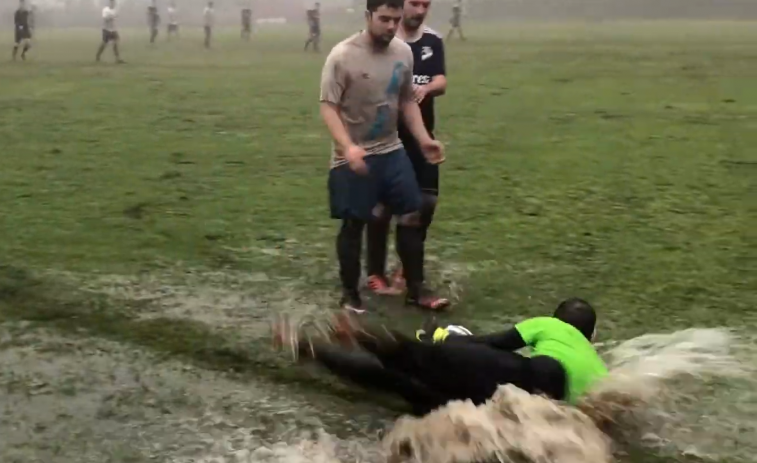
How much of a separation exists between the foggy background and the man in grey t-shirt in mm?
46698

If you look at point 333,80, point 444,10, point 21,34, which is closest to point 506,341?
point 333,80

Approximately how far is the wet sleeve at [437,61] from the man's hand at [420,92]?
101 millimetres

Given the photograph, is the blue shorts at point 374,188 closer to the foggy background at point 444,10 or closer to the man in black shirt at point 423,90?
the man in black shirt at point 423,90

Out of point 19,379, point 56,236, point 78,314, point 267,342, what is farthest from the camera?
point 56,236

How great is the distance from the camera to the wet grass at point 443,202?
20.5ft

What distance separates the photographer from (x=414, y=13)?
611 cm

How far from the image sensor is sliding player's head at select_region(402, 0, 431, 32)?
607 centimetres

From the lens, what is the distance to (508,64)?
80.0 ft

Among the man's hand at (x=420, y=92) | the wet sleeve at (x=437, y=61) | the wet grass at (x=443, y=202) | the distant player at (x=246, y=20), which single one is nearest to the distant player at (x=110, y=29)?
the wet grass at (x=443, y=202)

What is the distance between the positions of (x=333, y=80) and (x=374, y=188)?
23.1 inches

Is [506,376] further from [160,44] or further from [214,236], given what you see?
[160,44]

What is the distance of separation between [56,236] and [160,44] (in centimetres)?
3144

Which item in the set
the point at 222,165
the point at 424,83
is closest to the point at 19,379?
the point at 424,83

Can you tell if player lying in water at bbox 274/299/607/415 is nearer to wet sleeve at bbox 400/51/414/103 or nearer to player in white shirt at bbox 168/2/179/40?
wet sleeve at bbox 400/51/414/103
